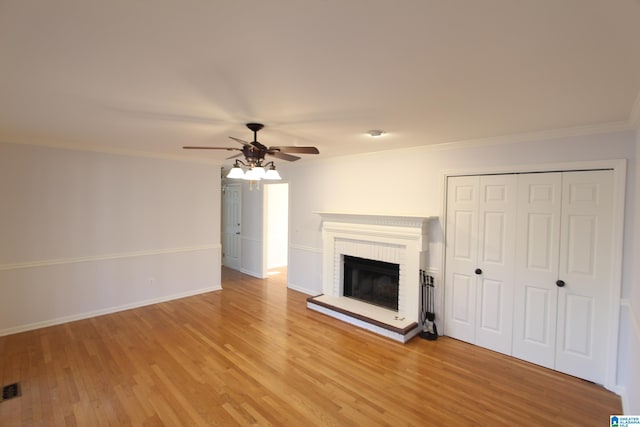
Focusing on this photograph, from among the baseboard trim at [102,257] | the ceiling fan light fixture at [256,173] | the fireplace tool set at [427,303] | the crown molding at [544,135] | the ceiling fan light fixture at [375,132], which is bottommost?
the fireplace tool set at [427,303]

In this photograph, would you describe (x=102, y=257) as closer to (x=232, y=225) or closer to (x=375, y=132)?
(x=232, y=225)

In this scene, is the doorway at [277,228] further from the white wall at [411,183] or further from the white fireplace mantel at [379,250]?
the white fireplace mantel at [379,250]

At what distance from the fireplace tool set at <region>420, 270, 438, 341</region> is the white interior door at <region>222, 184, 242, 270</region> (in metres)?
4.68

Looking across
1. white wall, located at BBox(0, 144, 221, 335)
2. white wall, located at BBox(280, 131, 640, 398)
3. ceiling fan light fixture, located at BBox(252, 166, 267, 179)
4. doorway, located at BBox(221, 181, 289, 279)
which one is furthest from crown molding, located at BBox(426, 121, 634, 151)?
white wall, located at BBox(0, 144, 221, 335)

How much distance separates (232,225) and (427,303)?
16.9ft

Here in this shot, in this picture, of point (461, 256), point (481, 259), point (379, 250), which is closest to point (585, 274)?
point (481, 259)

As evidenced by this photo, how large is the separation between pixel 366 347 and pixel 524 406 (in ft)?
5.23

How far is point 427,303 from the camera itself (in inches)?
161

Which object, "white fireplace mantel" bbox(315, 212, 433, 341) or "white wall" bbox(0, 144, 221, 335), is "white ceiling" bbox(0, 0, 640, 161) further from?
"white fireplace mantel" bbox(315, 212, 433, 341)

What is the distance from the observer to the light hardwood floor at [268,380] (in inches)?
96.9

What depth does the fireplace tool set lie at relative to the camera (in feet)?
13.1

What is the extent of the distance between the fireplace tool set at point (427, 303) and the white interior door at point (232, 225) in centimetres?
468

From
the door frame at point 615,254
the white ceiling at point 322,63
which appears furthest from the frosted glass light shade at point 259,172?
the door frame at point 615,254

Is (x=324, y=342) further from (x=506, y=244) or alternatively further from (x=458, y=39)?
(x=458, y=39)
